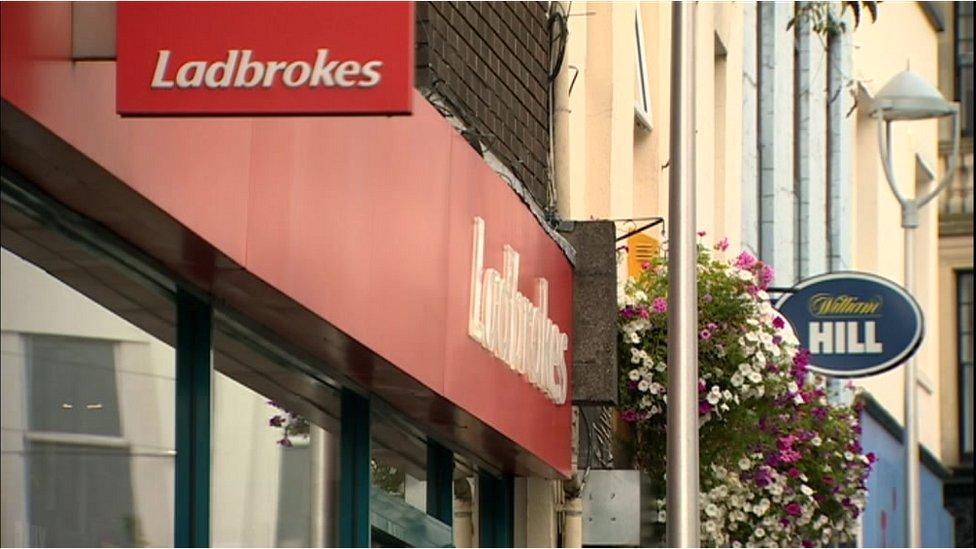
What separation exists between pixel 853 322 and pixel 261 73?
51.0 ft

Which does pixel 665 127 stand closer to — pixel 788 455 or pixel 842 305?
pixel 842 305

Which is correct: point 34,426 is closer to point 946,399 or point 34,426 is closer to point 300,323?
point 300,323

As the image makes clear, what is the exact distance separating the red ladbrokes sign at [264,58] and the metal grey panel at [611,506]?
31.0 ft

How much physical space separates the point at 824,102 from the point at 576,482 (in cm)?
1672

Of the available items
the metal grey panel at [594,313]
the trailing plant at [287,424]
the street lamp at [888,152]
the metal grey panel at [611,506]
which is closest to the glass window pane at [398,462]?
the trailing plant at [287,424]

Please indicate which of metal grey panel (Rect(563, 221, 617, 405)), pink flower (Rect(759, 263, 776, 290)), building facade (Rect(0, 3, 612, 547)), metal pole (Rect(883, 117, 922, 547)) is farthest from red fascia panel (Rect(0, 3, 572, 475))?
metal pole (Rect(883, 117, 922, 547))

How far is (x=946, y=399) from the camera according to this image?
56.4m

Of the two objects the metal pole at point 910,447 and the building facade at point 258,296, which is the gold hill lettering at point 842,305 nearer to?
the metal pole at point 910,447

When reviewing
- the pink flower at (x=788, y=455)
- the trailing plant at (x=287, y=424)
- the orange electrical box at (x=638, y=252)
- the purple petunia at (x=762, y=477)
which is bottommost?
the trailing plant at (x=287, y=424)

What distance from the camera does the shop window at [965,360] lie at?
56562mm

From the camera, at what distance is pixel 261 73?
21.5 feet

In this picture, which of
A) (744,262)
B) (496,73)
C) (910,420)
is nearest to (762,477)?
(744,262)

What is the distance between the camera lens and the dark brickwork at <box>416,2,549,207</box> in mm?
11828

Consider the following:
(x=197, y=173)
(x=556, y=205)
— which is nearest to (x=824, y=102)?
(x=556, y=205)
